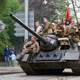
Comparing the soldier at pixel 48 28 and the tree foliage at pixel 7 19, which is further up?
the soldier at pixel 48 28

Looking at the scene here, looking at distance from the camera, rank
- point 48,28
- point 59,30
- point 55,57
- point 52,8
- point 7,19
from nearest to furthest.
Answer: point 55,57
point 59,30
point 48,28
point 7,19
point 52,8

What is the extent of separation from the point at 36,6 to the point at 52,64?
1429 inches

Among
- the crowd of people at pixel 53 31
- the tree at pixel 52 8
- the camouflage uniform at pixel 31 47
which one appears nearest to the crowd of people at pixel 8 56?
the crowd of people at pixel 53 31

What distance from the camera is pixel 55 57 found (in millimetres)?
21328

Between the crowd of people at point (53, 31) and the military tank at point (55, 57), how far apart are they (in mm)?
264

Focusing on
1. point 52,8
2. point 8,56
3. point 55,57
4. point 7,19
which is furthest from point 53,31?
point 52,8

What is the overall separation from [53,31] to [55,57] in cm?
156

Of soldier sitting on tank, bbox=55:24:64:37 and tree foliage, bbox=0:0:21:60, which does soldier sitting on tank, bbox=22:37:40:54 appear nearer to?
soldier sitting on tank, bbox=55:24:64:37

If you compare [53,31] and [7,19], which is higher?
[53,31]

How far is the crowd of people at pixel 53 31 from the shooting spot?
71.7 feet

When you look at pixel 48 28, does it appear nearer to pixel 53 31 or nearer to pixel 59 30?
pixel 53 31

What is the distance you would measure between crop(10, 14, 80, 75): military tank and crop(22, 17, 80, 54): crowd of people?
264 mm

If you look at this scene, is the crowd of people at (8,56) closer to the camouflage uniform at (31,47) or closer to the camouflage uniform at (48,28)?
the camouflage uniform at (48,28)

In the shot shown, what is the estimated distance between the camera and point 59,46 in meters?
22.0
